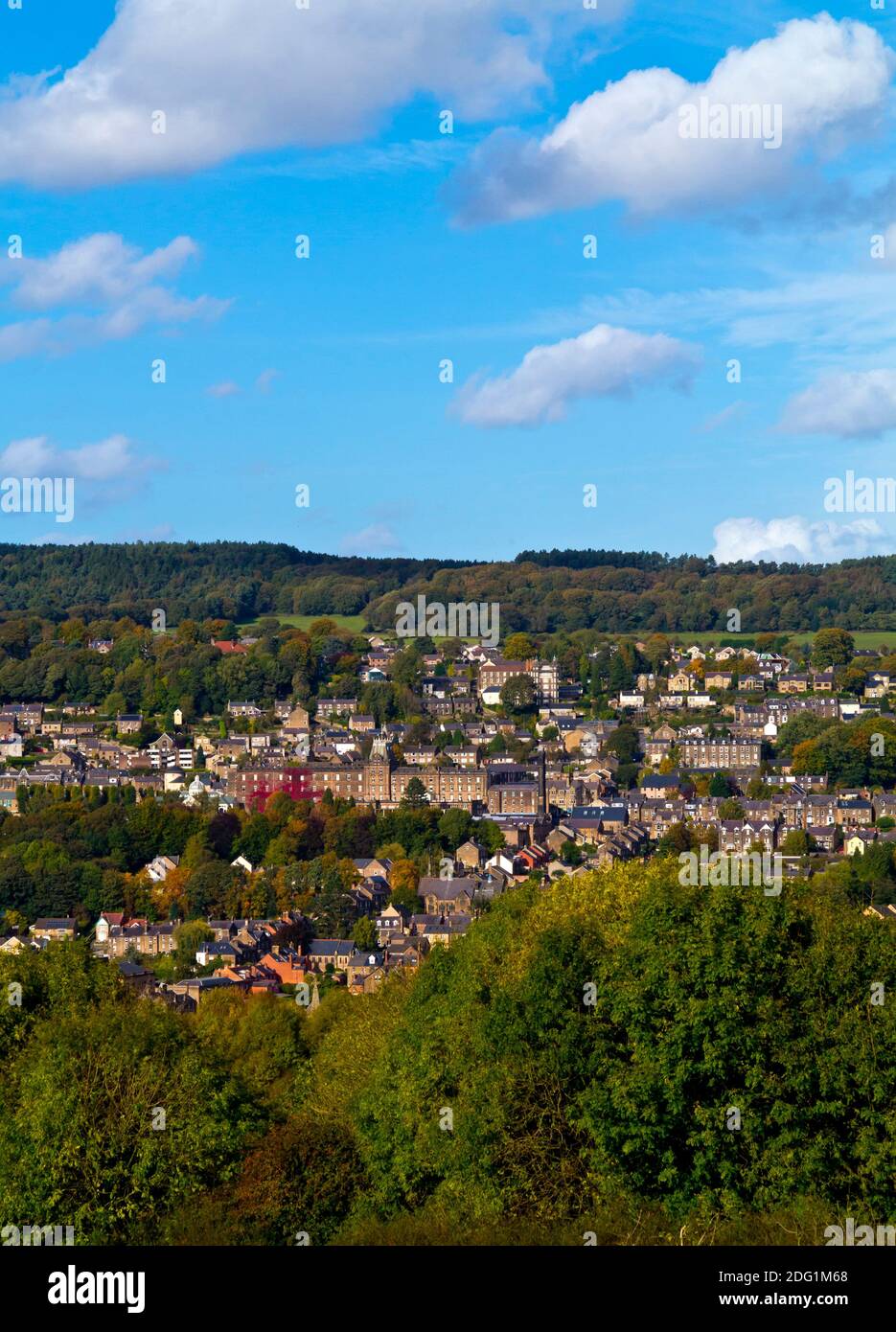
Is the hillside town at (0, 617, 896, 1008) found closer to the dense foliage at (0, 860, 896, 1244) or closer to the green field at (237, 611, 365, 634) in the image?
the green field at (237, 611, 365, 634)

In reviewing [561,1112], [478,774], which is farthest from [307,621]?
[561,1112]

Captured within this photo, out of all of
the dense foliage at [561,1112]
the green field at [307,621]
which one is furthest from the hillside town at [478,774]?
the dense foliage at [561,1112]

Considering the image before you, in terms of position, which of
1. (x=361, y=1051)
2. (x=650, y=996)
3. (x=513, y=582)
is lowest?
(x=361, y=1051)

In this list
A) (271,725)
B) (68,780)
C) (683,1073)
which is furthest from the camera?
(271,725)

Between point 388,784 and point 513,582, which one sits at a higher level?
point 513,582
